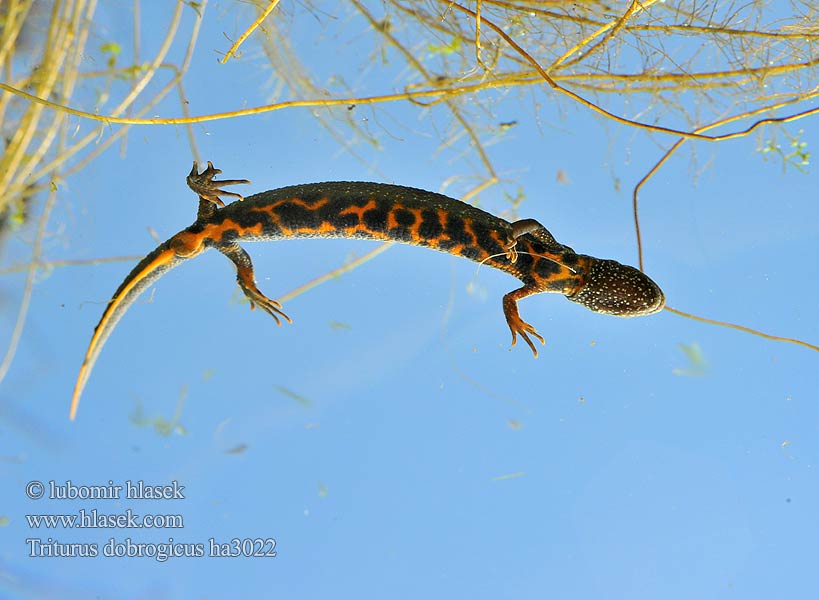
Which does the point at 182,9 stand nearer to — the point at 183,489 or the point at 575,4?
the point at 575,4

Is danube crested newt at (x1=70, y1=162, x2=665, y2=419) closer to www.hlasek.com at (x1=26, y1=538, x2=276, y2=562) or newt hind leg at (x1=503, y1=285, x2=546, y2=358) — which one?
newt hind leg at (x1=503, y1=285, x2=546, y2=358)

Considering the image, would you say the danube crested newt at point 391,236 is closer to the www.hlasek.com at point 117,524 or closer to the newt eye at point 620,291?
the newt eye at point 620,291

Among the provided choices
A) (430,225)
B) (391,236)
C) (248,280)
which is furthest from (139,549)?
(430,225)

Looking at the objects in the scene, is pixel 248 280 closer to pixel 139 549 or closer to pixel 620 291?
pixel 139 549

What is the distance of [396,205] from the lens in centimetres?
346

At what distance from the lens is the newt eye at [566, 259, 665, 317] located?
3572mm

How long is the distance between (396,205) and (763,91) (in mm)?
2262

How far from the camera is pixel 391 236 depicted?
3.53 metres

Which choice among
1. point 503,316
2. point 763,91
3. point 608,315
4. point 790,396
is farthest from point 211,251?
point 790,396

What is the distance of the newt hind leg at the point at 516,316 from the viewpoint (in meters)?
3.71

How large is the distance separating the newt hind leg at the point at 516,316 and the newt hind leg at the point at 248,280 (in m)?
1.31

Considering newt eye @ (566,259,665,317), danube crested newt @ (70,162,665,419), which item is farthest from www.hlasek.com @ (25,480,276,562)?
newt eye @ (566,259,665,317)

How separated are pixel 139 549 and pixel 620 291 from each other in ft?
11.0

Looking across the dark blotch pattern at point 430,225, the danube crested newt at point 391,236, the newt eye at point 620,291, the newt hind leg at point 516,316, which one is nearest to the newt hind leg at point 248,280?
the danube crested newt at point 391,236
